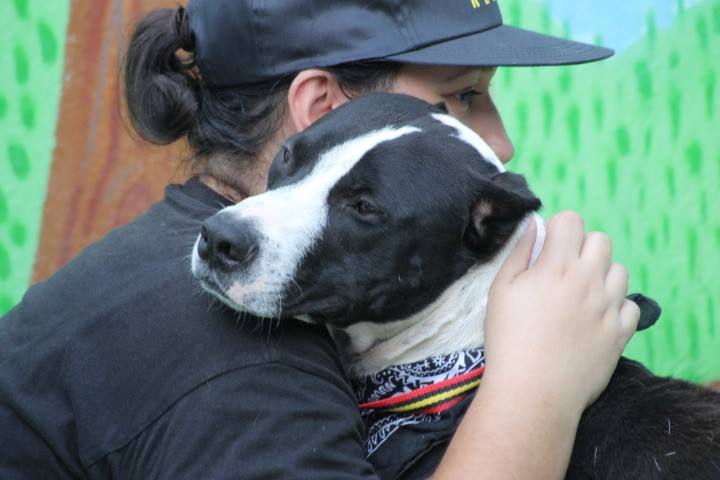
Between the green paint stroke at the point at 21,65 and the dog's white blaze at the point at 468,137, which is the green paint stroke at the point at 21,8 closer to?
the green paint stroke at the point at 21,65

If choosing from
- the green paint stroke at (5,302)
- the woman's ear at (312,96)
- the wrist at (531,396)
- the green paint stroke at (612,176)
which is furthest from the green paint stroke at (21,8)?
the green paint stroke at (612,176)

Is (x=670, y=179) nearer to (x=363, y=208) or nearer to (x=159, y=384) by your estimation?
(x=363, y=208)

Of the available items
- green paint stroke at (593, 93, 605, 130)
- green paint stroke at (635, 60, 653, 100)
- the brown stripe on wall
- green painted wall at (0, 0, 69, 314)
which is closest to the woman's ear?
the brown stripe on wall

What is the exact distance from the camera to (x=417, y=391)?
2.41 metres

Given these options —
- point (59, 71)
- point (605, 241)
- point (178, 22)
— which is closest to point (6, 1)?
point (59, 71)

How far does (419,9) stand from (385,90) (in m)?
0.21

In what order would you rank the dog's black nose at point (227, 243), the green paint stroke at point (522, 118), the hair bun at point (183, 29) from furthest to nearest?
the green paint stroke at point (522, 118) → the hair bun at point (183, 29) → the dog's black nose at point (227, 243)

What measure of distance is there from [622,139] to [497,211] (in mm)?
2520

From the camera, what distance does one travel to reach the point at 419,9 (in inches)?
98.8

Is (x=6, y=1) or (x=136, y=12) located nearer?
(x=6, y=1)

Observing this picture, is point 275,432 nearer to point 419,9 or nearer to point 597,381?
point 597,381

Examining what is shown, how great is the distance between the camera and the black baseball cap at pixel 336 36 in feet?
8.05

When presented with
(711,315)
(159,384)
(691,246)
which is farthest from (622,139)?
(159,384)

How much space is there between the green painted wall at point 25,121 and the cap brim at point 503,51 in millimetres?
1824
